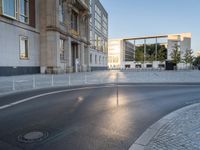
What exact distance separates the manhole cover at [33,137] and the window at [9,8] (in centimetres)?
2217

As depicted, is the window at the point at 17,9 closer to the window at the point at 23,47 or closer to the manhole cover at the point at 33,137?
the window at the point at 23,47

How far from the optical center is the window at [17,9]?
23292 mm

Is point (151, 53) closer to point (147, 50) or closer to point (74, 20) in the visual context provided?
point (147, 50)

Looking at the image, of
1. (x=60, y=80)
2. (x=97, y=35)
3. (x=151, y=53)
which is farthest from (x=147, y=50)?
(x=60, y=80)

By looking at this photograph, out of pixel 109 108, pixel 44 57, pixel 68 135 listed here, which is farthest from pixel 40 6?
pixel 68 135

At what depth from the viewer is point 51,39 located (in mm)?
30906

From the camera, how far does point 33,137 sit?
4.54 m

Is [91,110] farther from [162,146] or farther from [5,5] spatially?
[5,5]

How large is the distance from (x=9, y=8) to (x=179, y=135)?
25.5m

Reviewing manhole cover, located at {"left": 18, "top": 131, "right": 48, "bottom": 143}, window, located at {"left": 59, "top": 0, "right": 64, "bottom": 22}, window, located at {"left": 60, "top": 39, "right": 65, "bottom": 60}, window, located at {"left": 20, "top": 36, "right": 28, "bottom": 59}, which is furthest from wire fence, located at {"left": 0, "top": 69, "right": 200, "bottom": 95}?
window, located at {"left": 59, "top": 0, "right": 64, "bottom": 22}

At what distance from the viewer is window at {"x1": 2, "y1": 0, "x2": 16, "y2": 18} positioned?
75.1ft

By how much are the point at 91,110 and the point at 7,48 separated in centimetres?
2042

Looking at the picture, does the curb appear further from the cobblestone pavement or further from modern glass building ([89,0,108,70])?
modern glass building ([89,0,108,70])

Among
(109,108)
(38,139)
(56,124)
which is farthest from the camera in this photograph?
(109,108)
